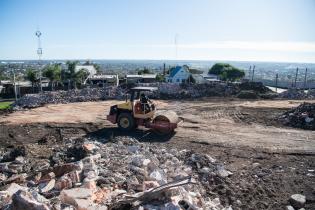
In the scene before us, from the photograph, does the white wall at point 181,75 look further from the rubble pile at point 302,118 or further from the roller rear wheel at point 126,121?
the roller rear wheel at point 126,121

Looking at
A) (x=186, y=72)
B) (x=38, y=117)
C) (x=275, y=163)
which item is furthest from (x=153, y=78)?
(x=275, y=163)

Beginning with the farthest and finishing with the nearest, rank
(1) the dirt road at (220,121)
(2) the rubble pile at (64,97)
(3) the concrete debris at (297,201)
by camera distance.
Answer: (2) the rubble pile at (64,97) → (1) the dirt road at (220,121) → (3) the concrete debris at (297,201)

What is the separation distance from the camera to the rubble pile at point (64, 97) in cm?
2498

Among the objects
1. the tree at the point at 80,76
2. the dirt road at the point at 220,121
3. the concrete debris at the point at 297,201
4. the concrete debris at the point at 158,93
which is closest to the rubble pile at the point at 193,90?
the concrete debris at the point at 158,93

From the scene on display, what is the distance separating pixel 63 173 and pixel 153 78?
4410cm

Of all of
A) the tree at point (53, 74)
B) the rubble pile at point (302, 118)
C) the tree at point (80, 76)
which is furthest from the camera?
the tree at point (80, 76)

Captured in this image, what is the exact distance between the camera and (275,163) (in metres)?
11.0

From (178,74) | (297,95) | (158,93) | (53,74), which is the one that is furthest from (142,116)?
(178,74)

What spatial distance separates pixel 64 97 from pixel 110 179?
1955cm

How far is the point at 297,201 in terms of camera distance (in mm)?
8320

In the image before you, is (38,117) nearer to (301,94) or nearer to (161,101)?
(161,101)

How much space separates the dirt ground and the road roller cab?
42 cm

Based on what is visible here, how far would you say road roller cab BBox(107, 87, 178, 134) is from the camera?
14.2 metres

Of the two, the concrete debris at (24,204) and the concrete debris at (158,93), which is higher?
the concrete debris at (24,204)
